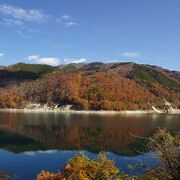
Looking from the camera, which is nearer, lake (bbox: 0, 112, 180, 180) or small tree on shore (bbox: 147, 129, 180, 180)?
small tree on shore (bbox: 147, 129, 180, 180)

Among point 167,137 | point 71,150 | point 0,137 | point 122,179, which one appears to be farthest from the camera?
point 0,137

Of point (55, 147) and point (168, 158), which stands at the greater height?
point (168, 158)

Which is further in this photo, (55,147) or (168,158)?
(55,147)

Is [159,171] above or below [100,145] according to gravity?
above

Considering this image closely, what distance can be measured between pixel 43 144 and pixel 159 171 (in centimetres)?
7591

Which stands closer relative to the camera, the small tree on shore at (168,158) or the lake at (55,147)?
the small tree on shore at (168,158)

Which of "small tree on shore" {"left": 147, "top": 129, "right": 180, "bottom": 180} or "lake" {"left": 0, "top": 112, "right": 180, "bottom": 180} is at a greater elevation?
"small tree on shore" {"left": 147, "top": 129, "right": 180, "bottom": 180}

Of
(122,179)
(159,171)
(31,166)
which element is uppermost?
(159,171)

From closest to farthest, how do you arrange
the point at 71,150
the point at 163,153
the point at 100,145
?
the point at 163,153 < the point at 71,150 < the point at 100,145

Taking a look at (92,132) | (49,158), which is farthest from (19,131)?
(49,158)

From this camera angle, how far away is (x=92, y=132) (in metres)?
119

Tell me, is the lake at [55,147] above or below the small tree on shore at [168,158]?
below

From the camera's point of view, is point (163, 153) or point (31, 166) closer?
point (163, 153)

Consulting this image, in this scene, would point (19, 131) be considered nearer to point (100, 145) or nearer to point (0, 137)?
point (0, 137)
